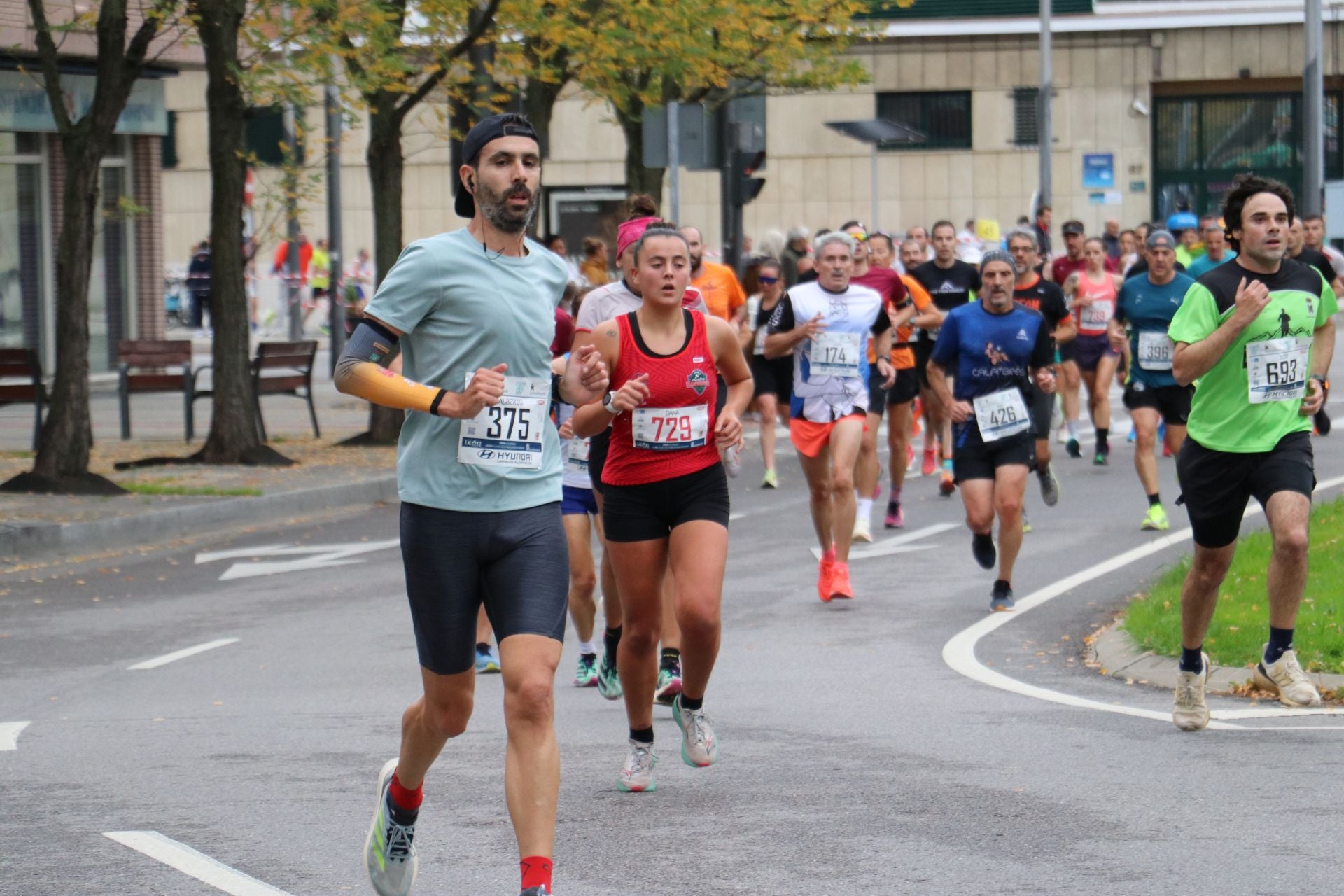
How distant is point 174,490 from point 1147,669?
908 cm

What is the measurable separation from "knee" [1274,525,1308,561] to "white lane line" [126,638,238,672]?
195 inches

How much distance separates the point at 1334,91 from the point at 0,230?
30161mm

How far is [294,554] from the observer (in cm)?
1356

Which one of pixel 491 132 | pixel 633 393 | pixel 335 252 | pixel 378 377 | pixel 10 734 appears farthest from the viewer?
pixel 335 252

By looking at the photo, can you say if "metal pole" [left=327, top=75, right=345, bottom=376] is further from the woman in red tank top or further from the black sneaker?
the woman in red tank top

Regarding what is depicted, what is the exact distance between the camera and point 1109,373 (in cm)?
1759

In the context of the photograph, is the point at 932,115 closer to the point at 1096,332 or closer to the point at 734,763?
the point at 1096,332

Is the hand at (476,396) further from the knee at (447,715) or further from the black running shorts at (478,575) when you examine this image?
the knee at (447,715)

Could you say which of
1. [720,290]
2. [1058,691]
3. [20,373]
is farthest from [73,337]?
[1058,691]

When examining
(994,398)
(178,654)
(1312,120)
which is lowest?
(178,654)

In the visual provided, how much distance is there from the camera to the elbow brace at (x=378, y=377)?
506 cm

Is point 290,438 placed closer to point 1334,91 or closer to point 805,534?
point 805,534

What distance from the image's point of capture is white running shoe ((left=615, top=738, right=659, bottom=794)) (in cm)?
669

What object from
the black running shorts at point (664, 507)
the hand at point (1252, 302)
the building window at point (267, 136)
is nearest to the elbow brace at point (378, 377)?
the black running shorts at point (664, 507)
